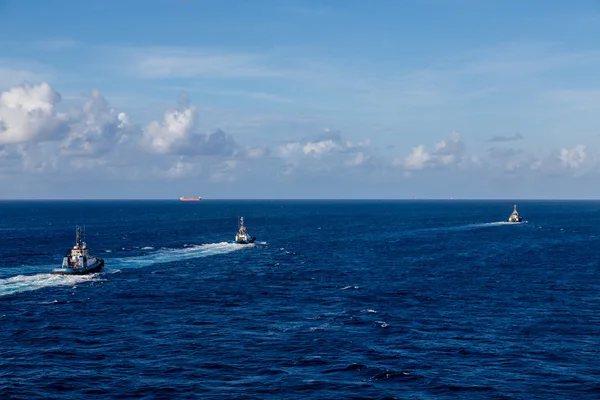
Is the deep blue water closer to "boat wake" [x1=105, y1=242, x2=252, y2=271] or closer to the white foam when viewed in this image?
the white foam

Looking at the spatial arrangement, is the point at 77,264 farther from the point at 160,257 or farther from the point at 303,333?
the point at 303,333

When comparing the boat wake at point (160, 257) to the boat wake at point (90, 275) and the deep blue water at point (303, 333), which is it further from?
the deep blue water at point (303, 333)

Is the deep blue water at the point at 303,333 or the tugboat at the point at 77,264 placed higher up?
the tugboat at the point at 77,264

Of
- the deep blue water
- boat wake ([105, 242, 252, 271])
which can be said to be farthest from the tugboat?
boat wake ([105, 242, 252, 271])

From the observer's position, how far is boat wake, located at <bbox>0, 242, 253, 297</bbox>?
12369 centimetres

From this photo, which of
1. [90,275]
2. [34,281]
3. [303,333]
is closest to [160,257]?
[90,275]

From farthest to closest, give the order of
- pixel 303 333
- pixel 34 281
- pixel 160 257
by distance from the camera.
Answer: pixel 160 257 → pixel 34 281 → pixel 303 333

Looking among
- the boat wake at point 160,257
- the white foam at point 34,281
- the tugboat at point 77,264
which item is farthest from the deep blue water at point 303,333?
the boat wake at point 160,257

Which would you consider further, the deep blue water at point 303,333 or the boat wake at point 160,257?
the boat wake at point 160,257

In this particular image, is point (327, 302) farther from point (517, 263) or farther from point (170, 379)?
point (517, 263)

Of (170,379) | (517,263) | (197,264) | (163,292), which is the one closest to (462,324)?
(170,379)

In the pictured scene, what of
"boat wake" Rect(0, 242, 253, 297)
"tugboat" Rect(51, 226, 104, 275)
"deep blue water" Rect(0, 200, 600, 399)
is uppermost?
"tugboat" Rect(51, 226, 104, 275)

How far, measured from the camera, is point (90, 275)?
458ft

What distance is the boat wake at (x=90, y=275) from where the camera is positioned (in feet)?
406
